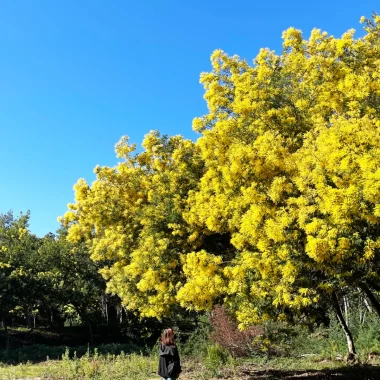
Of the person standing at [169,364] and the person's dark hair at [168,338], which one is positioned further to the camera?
the person's dark hair at [168,338]

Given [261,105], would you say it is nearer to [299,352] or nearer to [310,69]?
[310,69]

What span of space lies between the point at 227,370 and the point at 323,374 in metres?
2.78

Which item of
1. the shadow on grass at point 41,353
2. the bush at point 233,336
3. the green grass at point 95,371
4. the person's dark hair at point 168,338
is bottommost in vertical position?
the shadow on grass at point 41,353

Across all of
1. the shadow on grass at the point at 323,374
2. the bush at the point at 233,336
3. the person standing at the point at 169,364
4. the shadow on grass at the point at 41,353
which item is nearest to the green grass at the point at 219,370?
the shadow on grass at the point at 323,374

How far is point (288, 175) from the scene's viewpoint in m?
8.00

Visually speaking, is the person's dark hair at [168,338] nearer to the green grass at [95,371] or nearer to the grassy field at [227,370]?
the grassy field at [227,370]

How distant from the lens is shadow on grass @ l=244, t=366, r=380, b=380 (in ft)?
36.4

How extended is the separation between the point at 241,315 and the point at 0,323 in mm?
32070

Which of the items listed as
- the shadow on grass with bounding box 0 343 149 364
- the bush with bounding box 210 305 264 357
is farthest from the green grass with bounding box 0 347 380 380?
the shadow on grass with bounding box 0 343 149 364

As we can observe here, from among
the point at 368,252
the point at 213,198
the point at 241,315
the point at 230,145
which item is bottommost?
the point at 241,315

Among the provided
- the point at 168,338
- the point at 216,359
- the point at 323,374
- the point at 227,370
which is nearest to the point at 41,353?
the point at 216,359

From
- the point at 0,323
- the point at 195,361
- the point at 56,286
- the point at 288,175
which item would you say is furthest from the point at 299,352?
the point at 0,323

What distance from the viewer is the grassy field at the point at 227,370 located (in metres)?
12.0

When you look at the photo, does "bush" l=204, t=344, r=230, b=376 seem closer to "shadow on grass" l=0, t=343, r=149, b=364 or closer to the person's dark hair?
the person's dark hair
